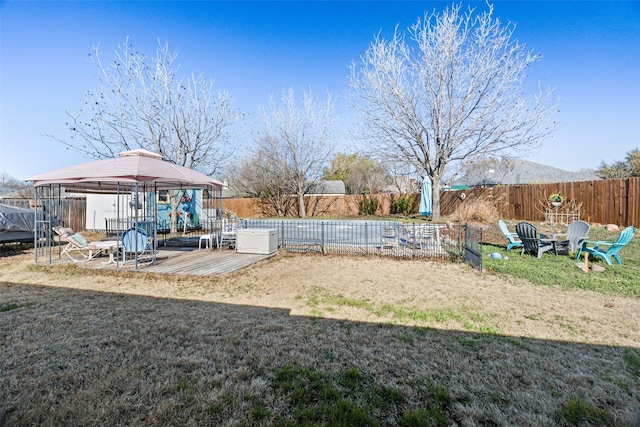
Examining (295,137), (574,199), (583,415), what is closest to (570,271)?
(583,415)

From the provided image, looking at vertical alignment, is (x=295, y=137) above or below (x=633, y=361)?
above

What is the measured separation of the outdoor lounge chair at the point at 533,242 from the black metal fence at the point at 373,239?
1.68 meters

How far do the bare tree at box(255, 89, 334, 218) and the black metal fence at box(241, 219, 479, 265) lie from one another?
12712mm

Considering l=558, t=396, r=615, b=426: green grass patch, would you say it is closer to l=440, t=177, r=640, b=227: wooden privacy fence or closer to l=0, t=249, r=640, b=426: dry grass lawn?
l=0, t=249, r=640, b=426: dry grass lawn

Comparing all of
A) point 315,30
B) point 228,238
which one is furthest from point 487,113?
point 228,238

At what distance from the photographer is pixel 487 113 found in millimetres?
16234

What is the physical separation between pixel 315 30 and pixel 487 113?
10140 mm

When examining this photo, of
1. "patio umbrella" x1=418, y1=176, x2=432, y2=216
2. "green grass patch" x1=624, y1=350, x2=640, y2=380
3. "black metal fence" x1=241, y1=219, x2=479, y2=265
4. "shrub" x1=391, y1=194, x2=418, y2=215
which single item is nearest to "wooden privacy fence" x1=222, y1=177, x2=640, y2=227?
"shrub" x1=391, y1=194, x2=418, y2=215

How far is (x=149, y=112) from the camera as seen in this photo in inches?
586

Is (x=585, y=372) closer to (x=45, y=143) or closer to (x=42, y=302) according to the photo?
(x=42, y=302)

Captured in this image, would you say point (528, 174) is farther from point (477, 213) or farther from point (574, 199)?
point (477, 213)

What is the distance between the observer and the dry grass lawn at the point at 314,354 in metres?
2.28

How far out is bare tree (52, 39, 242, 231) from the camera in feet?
46.5

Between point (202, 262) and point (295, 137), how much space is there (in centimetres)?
1752
